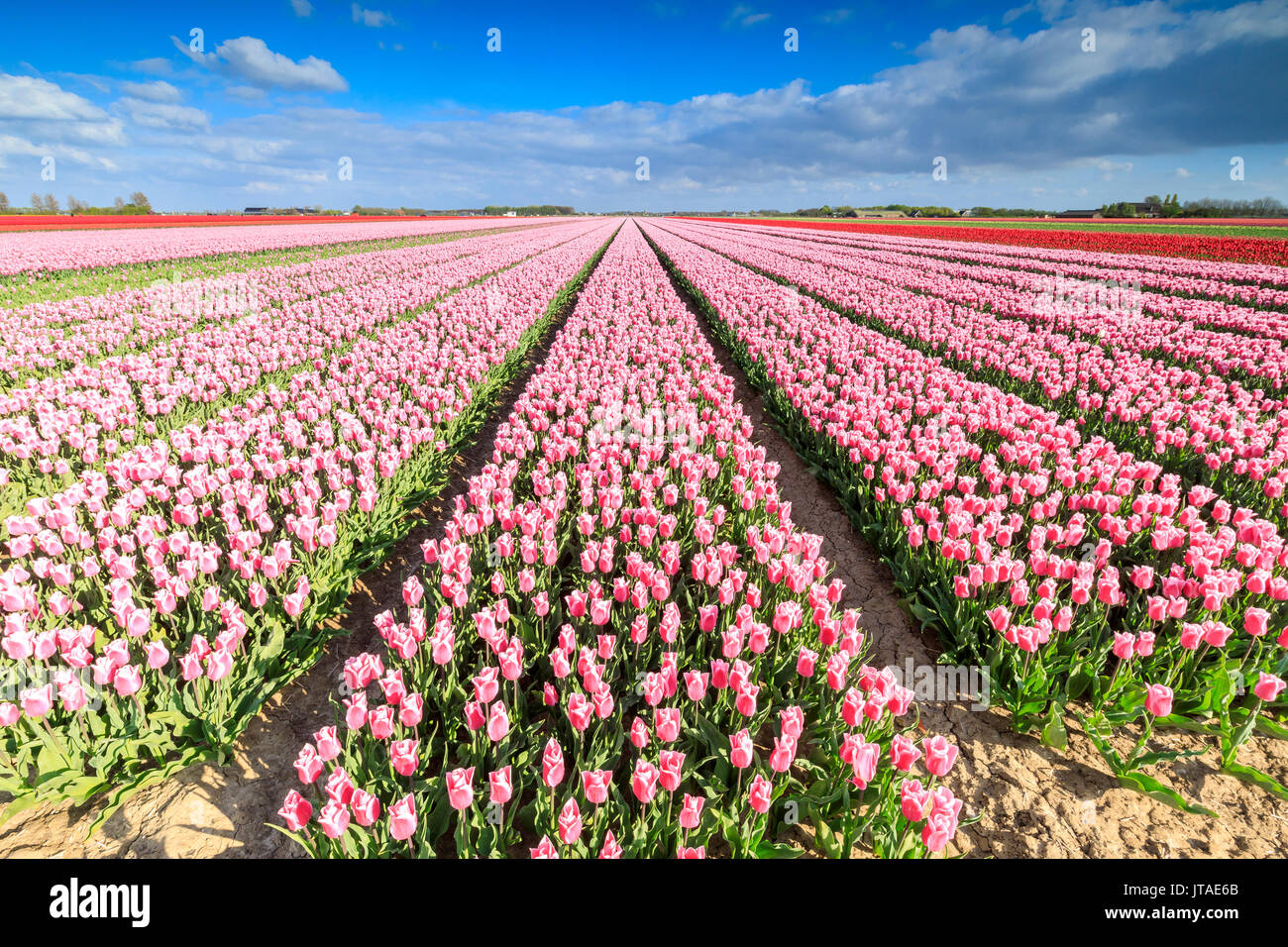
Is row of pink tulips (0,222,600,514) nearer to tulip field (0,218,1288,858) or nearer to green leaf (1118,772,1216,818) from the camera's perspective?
tulip field (0,218,1288,858)

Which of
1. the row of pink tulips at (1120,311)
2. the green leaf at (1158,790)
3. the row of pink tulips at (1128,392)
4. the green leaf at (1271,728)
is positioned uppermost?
the row of pink tulips at (1120,311)

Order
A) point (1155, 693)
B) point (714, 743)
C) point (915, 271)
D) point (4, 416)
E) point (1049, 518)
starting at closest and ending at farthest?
point (1155, 693) < point (714, 743) < point (1049, 518) < point (4, 416) < point (915, 271)

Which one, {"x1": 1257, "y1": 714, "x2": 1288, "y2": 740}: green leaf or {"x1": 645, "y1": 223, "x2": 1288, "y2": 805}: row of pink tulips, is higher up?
{"x1": 645, "y1": 223, "x2": 1288, "y2": 805}: row of pink tulips

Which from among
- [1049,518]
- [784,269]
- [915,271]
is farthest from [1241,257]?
[1049,518]

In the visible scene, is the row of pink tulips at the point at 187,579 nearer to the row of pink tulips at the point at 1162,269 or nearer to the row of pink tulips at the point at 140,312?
the row of pink tulips at the point at 140,312

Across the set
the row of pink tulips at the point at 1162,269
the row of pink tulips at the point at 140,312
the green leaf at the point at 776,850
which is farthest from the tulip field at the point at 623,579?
the row of pink tulips at the point at 1162,269

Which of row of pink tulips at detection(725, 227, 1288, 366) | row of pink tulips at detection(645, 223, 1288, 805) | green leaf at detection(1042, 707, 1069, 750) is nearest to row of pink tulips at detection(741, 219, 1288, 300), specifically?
row of pink tulips at detection(725, 227, 1288, 366)

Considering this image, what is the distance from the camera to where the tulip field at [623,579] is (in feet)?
8.71

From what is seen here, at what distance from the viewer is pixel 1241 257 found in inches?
1004

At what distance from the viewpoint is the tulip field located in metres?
2.65

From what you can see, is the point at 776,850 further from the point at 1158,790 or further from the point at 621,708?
the point at 1158,790

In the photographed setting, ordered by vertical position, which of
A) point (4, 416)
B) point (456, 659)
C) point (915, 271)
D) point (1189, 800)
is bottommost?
point (1189, 800)

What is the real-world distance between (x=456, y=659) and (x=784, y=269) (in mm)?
21785
